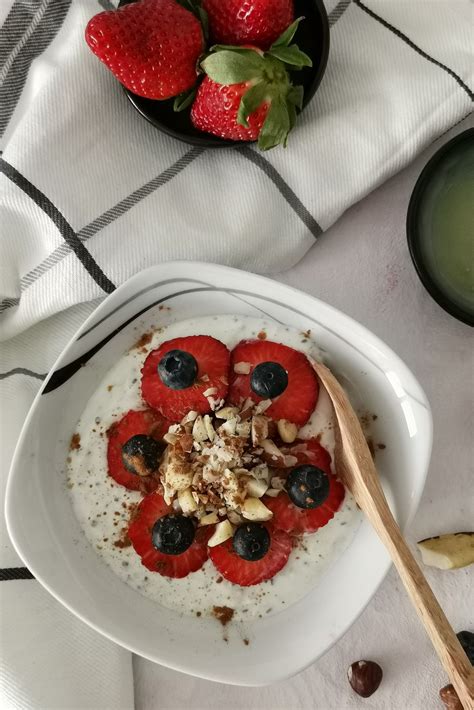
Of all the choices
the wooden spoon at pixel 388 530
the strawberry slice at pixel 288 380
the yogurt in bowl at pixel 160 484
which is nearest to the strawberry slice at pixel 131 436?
the yogurt in bowl at pixel 160 484

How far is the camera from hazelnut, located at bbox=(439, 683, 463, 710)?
1000 mm

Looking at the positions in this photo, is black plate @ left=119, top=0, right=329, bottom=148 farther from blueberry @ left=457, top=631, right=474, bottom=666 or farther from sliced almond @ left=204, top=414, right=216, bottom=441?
blueberry @ left=457, top=631, right=474, bottom=666

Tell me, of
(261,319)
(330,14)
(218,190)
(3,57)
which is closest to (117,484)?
(261,319)

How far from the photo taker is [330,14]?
3.18 ft

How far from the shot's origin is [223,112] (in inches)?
33.5

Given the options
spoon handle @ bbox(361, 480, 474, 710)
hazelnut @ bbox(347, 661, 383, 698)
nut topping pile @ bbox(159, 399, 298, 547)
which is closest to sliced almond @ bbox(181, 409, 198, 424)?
nut topping pile @ bbox(159, 399, 298, 547)

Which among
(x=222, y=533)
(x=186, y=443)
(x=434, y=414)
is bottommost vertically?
(x=434, y=414)

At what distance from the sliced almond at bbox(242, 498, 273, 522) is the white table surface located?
10.6 inches

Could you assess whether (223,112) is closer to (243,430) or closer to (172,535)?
(243,430)

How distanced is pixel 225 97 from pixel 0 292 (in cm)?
41

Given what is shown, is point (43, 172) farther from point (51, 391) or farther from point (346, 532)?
point (346, 532)

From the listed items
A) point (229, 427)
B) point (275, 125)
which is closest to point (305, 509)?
point (229, 427)

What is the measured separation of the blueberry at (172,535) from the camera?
0.89 metres

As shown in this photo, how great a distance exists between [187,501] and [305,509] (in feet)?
0.52
